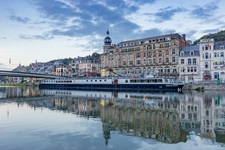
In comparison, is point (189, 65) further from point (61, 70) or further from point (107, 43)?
A: point (61, 70)

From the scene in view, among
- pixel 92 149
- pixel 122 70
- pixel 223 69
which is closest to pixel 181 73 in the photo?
pixel 223 69

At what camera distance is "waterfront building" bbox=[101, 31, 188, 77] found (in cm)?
7988

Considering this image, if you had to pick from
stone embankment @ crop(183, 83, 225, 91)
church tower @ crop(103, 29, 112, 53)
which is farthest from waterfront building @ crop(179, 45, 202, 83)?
church tower @ crop(103, 29, 112, 53)

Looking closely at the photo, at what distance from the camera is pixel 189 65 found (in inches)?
2923

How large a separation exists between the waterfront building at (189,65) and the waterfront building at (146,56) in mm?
2200

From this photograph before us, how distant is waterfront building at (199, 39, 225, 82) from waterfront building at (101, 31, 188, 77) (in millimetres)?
9565

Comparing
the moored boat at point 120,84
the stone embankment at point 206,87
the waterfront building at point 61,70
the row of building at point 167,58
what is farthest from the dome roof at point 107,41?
the stone embankment at point 206,87

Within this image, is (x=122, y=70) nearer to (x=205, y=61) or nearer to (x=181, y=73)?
(x=181, y=73)

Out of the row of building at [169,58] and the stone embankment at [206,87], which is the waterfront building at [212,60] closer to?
the row of building at [169,58]

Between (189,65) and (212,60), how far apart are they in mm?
7510

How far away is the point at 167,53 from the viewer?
3209 inches

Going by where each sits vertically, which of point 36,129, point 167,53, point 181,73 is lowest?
point 36,129

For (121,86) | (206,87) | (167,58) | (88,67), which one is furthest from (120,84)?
(88,67)

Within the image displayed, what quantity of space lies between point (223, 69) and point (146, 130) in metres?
59.0
